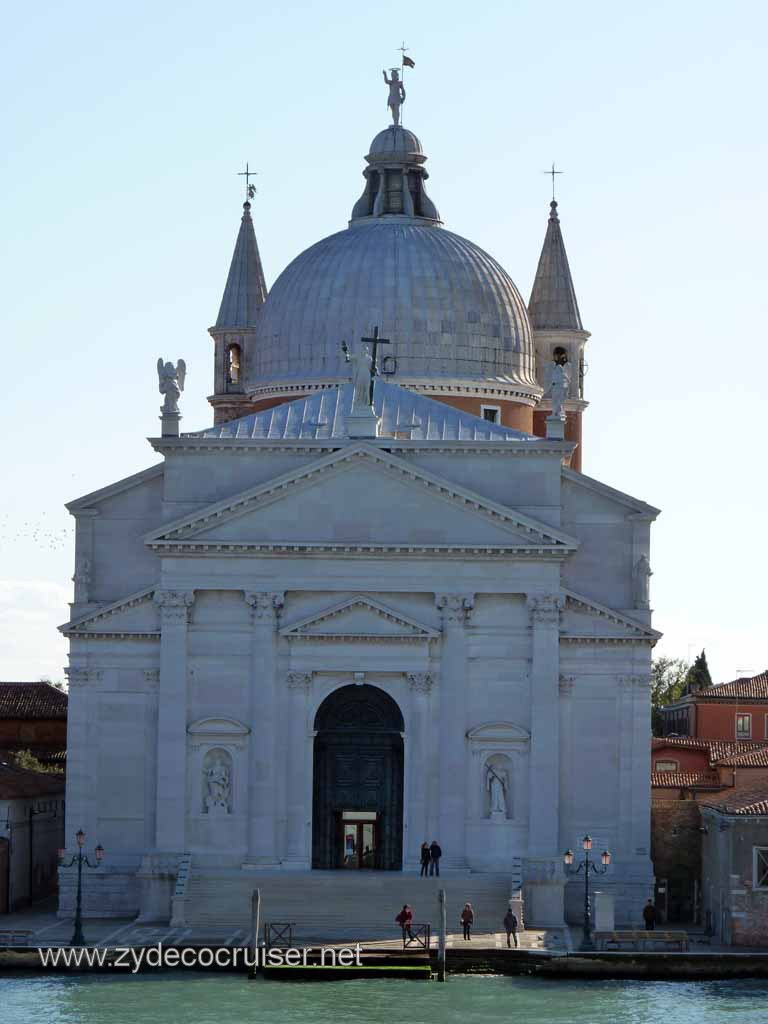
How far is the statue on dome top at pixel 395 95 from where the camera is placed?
80.2 metres

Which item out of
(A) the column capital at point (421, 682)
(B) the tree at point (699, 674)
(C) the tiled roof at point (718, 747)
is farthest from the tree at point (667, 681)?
(A) the column capital at point (421, 682)

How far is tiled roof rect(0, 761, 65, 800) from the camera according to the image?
67125 millimetres

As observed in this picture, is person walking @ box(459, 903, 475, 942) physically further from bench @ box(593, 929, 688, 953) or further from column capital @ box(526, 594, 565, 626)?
column capital @ box(526, 594, 565, 626)

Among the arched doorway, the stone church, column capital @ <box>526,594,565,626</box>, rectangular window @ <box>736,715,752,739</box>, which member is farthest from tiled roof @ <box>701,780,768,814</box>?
rectangular window @ <box>736,715,752,739</box>

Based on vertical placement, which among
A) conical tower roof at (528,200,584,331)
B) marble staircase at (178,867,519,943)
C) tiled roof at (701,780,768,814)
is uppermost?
conical tower roof at (528,200,584,331)

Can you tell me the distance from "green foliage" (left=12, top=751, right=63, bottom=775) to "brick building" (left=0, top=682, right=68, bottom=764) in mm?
3317

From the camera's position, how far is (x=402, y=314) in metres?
75.0

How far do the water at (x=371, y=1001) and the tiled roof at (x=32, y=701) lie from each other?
95.9ft

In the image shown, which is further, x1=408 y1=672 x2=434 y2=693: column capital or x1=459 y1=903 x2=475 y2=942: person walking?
x1=408 y1=672 x2=434 y2=693: column capital

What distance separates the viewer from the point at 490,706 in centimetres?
6431

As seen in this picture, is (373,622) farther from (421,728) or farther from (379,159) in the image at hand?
(379,159)

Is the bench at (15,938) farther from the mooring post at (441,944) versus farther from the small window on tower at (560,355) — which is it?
the small window on tower at (560,355)

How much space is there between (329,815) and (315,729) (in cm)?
196

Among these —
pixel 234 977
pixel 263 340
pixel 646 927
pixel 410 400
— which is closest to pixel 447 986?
pixel 234 977
